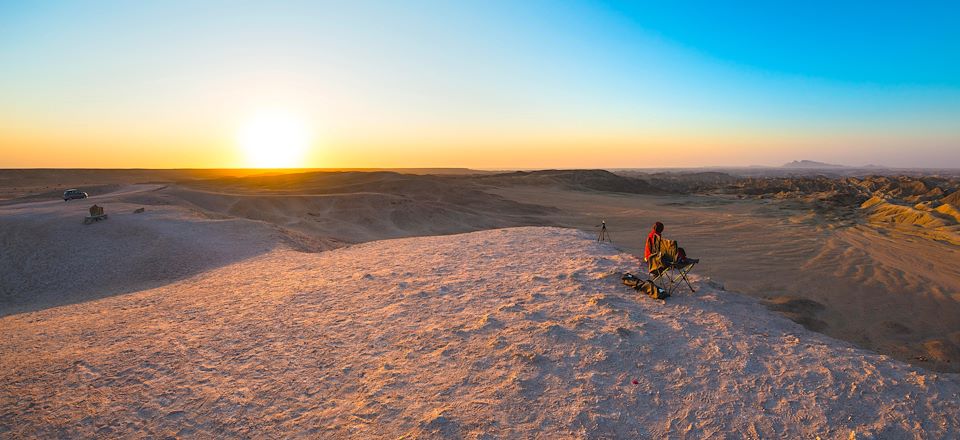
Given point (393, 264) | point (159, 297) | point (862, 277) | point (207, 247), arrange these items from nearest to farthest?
point (159, 297) < point (393, 264) < point (862, 277) < point (207, 247)

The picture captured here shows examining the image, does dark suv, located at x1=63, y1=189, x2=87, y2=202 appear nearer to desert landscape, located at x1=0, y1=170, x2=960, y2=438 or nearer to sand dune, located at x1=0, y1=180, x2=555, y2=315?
sand dune, located at x1=0, y1=180, x2=555, y2=315

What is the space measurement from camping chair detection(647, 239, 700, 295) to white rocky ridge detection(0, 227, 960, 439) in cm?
37

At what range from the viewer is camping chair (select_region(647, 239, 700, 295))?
7292 millimetres

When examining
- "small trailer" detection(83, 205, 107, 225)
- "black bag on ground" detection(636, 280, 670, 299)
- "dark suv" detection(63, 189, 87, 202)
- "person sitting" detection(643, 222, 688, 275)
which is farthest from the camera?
"dark suv" detection(63, 189, 87, 202)

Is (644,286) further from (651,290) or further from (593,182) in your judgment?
(593,182)

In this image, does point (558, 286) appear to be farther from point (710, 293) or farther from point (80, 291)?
point (80, 291)

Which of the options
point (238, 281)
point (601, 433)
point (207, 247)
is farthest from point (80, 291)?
point (601, 433)

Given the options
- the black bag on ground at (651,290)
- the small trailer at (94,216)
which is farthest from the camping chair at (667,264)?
the small trailer at (94,216)

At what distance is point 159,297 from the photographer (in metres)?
8.25

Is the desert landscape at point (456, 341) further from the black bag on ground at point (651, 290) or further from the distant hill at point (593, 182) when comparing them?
the distant hill at point (593, 182)

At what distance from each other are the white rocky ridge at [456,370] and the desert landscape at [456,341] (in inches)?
1.1

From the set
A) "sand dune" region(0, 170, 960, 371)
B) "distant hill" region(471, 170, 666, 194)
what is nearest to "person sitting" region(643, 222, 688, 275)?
"sand dune" region(0, 170, 960, 371)

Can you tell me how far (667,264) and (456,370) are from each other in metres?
4.36

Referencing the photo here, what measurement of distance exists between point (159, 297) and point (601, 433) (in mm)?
8394
